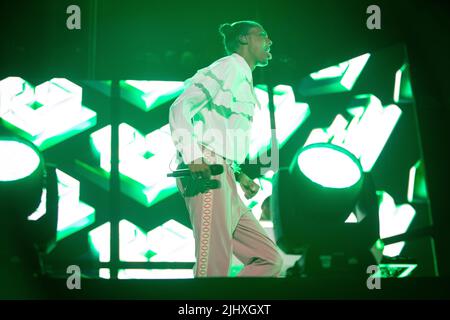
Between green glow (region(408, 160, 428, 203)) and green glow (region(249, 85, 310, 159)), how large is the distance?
603 millimetres

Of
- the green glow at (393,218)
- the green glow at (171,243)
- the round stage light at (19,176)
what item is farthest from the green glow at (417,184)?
the round stage light at (19,176)

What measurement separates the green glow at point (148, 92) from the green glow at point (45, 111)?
20 centimetres

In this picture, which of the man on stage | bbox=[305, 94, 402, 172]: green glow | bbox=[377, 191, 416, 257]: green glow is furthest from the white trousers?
bbox=[305, 94, 402, 172]: green glow

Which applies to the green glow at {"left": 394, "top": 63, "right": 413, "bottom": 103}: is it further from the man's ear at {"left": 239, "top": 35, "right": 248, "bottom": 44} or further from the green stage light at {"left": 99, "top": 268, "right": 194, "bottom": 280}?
the green stage light at {"left": 99, "top": 268, "right": 194, "bottom": 280}

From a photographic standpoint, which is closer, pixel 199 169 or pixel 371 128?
pixel 199 169

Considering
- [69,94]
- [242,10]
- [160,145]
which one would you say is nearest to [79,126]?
[69,94]

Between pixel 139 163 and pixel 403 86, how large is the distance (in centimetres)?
140

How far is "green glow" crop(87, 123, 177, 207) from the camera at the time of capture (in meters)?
3.19

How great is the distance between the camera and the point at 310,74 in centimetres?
345

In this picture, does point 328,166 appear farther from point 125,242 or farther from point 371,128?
point 125,242

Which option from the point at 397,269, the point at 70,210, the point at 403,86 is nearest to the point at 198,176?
the point at 397,269

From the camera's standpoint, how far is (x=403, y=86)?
3.41 metres

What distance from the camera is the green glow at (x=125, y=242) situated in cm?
305

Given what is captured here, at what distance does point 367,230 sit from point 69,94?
1660 mm
